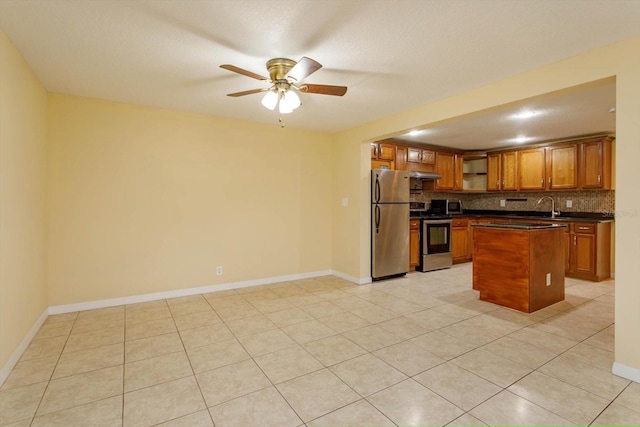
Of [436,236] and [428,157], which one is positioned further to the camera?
[428,157]

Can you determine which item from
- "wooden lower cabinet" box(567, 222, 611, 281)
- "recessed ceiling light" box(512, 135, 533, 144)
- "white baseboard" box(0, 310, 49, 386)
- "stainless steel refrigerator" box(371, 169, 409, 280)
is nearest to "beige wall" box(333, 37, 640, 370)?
"stainless steel refrigerator" box(371, 169, 409, 280)

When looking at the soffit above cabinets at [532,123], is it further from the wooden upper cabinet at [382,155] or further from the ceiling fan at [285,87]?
the ceiling fan at [285,87]

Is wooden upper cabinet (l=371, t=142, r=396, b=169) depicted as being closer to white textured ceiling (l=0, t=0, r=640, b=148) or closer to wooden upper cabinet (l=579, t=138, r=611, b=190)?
white textured ceiling (l=0, t=0, r=640, b=148)

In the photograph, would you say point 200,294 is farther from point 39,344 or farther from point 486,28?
point 486,28

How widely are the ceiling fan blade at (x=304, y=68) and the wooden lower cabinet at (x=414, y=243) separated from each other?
3.62 metres

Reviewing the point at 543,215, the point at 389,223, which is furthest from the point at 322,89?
the point at 543,215

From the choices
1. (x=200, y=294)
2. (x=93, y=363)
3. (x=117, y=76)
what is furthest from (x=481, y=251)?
(x=117, y=76)

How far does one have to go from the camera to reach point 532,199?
606 cm

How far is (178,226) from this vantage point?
12.9 feet

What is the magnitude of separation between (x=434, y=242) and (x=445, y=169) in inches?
64.7

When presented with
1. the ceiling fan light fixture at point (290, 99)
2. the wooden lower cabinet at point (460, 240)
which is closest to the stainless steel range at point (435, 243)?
the wooden lower cabinet at point (460, 240)

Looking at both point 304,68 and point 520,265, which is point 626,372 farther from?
point 304,68

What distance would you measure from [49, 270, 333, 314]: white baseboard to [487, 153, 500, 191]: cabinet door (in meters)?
3.98

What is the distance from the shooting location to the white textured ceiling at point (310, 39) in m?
1.84
